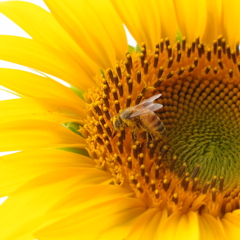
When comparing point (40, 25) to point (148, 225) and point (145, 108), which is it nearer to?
point (145, 108)

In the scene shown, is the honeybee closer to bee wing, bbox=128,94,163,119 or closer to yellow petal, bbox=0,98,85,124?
bee wing, bbox=128,94,163,119

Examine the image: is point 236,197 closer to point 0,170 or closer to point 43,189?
point 43,189

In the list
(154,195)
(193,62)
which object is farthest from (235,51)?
(154,195)

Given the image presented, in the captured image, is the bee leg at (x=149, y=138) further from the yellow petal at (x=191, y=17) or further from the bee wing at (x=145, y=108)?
the yellow petal at (x=191, y=17)

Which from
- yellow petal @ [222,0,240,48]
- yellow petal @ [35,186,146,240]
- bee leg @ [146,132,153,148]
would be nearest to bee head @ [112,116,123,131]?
bee leg @ [146,132,153,148]

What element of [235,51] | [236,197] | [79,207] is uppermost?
[235,51]

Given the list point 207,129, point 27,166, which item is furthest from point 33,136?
point 207,129
